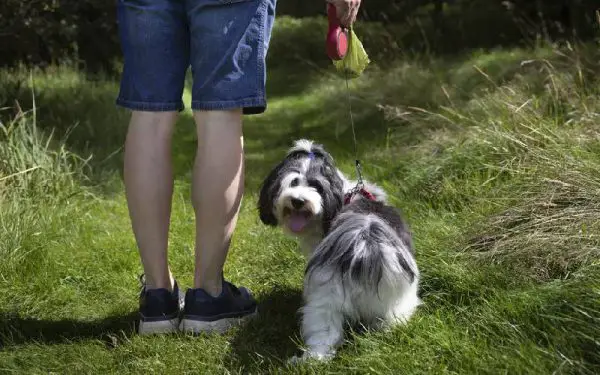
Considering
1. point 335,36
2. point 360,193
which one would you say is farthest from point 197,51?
point 360,193

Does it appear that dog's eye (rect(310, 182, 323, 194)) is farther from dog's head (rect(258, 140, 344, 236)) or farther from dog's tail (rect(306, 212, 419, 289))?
dog's tail (rect(306, 212, 419, 289))

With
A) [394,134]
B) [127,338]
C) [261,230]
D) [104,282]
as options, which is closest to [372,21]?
[394,134]

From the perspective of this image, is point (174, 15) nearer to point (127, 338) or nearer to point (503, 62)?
point (127, 338)

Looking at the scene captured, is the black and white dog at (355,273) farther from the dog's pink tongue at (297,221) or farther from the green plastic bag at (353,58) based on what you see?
the green plastic bag at (353,58)

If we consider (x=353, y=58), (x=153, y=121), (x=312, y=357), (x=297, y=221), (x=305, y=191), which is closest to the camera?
(x=312, y=357)

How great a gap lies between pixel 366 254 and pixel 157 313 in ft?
2.74

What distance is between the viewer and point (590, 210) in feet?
11.0

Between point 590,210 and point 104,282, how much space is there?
2076 mm

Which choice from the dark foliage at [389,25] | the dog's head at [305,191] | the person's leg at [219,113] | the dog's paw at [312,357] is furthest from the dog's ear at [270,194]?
the dark foliage at [389,25]

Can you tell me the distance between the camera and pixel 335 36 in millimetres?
3211

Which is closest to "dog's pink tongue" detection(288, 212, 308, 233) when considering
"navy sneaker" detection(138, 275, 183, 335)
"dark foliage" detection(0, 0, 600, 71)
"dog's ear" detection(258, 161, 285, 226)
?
"dog's ear" detection(258, 161, 285, 226)

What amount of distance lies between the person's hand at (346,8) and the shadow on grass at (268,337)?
3.57 feet

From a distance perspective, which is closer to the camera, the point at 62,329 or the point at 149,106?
the point at 149,106

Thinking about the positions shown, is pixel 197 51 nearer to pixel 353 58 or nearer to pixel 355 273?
pixel 353 58
